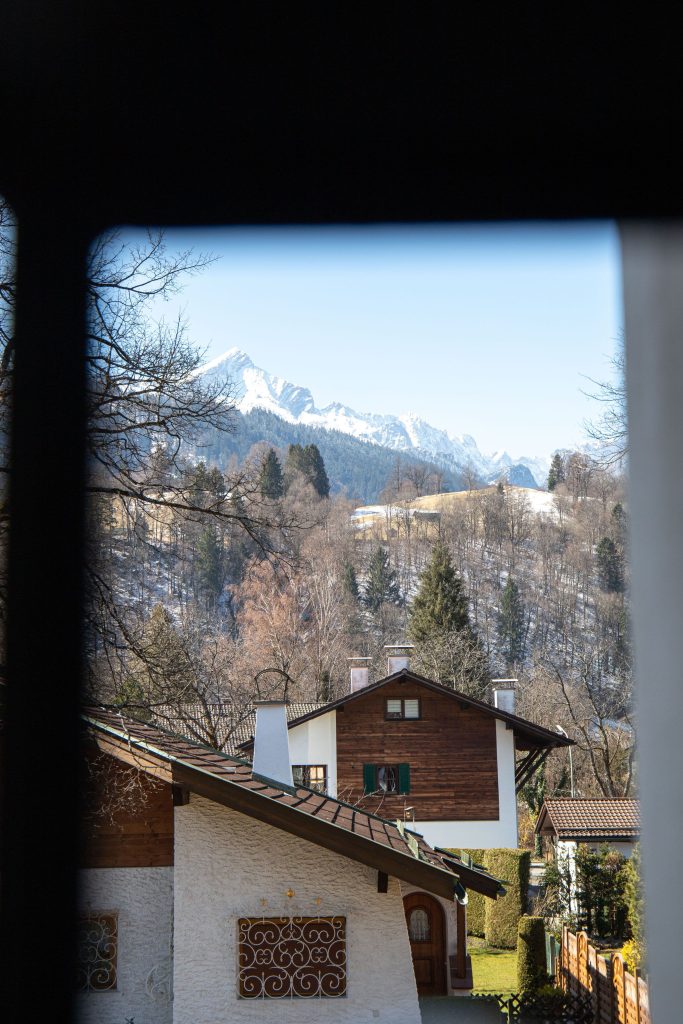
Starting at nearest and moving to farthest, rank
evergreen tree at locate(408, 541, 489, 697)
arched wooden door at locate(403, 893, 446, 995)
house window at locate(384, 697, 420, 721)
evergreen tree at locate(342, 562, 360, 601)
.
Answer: arched wooden door at locate(403, 893, 446, 995) → house window at locate(384, 697, 420, 721) → evergreen tree at locate(408, 541, 489, 697) → evergreen tree at locate(342, 562, 360, 601)

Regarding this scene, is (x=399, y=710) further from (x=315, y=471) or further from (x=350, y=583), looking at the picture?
(x=315, y=471)

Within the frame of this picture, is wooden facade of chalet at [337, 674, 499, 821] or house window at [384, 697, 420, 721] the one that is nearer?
wooden facade of chalet at [337, 674, 499, 821]

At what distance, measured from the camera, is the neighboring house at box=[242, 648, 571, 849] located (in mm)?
9945

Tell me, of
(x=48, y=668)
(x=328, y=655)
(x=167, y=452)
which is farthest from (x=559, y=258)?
(x=48, y=668)

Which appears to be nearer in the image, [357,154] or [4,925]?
[357,154]

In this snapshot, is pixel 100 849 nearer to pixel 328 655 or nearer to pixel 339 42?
pixel 339 42

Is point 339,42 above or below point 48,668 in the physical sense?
above

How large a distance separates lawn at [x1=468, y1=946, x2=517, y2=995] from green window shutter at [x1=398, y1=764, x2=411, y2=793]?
189 cm

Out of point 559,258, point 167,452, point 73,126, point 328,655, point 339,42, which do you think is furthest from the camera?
point 559,258

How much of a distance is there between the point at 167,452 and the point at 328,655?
896cm

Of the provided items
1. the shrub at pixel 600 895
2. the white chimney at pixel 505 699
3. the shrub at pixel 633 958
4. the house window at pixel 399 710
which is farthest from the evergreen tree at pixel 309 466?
the shrub at pixel 633 958

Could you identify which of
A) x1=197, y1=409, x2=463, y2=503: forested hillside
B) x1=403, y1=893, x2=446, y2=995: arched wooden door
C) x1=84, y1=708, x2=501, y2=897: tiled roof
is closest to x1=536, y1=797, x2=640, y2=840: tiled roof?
x1=403, y1=893, x2=446, y2=995: arched wooden door

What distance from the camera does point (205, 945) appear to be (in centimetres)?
395

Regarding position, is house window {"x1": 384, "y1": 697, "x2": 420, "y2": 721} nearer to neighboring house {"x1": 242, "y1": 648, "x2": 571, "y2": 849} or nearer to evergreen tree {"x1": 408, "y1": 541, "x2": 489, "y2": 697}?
neighboring house {"x1": 242, "y1": 648, "x2": 571, "y2": 849}
